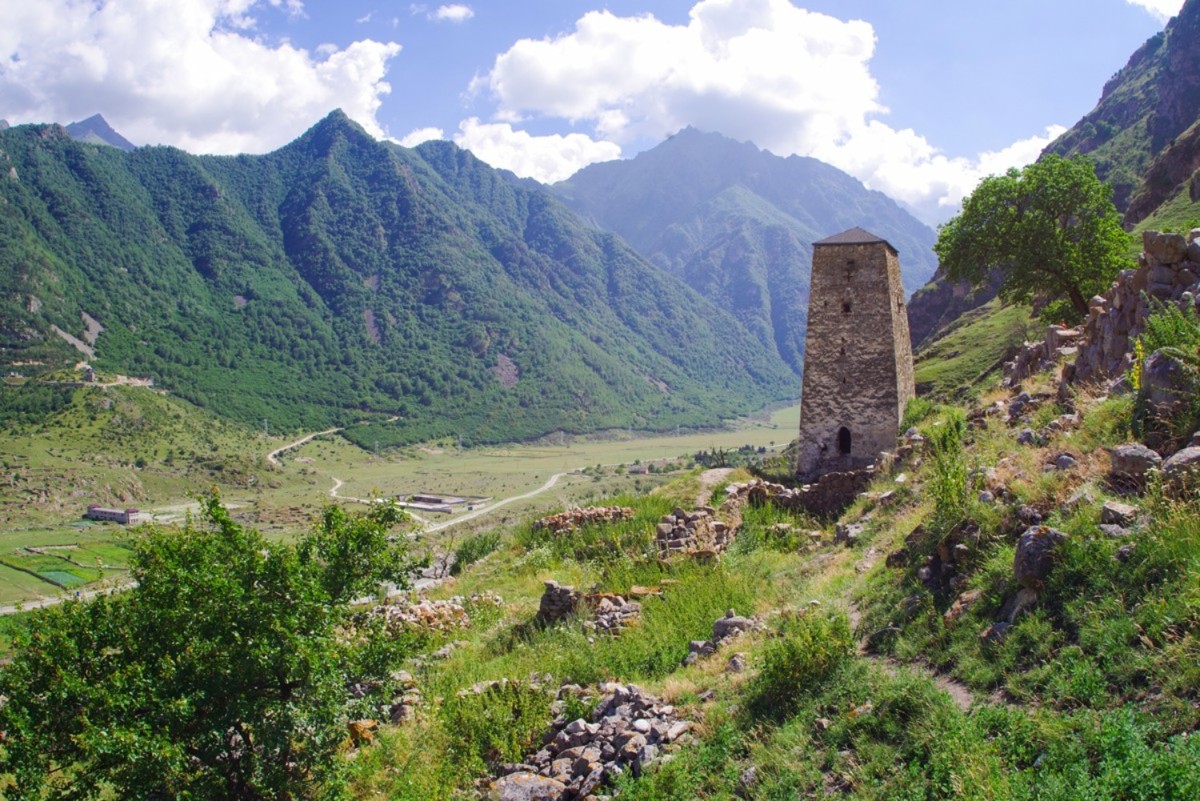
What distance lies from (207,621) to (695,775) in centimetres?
513

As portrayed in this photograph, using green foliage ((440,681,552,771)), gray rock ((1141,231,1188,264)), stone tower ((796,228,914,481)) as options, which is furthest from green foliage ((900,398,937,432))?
green foliage ((440,681,552,771))

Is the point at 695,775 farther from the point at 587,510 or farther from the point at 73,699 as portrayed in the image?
the point at 587,510

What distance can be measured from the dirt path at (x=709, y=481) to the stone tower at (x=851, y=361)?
2.78 metres

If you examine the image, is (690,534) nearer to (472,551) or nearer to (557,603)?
(557,603)

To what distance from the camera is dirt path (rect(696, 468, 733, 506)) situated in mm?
20203

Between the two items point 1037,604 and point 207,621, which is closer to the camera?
point 1037,604

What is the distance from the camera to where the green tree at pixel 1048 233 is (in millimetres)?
24031

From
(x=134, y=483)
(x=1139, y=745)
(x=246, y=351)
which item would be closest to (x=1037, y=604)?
(x=1139, y=745)

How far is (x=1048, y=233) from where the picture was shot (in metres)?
24.5

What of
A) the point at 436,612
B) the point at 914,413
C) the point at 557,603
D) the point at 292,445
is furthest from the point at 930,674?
the point at 292,445

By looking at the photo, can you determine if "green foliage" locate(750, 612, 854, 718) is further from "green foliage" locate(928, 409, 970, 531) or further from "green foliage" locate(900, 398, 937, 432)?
"green foliage" locate(900, 398, 937, 432)

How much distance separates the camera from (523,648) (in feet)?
39.9

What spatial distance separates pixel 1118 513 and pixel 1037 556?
75 centimetres

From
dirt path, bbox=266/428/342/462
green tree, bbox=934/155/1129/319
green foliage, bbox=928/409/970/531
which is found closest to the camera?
green foliage, bbox=928/409/970/531
